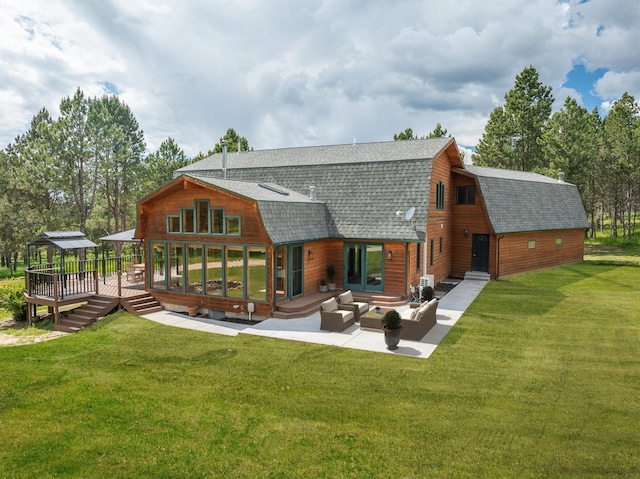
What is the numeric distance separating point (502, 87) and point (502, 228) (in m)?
26.4

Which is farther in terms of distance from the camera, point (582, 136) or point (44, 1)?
point (582, 136)

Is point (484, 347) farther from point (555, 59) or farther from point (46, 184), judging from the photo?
point (46, 184)

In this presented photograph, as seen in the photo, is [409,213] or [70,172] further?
[70,172]

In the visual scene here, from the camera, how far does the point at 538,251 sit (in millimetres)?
20672

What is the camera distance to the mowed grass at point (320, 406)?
5262 millimetres

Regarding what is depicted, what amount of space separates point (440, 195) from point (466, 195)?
2.86 meters

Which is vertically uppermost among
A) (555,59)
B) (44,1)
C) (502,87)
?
(502,87)

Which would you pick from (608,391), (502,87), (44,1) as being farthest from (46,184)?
(502,87)

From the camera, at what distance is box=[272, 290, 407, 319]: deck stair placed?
1259cm

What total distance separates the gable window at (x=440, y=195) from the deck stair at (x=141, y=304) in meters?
11.9

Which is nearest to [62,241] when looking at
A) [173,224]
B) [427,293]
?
[173,224]

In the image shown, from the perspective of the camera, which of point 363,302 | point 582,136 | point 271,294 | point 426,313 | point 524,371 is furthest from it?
point 582,136

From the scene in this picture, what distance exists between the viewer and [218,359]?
9062 mm

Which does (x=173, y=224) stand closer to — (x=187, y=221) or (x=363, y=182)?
(x=187, y=221)
